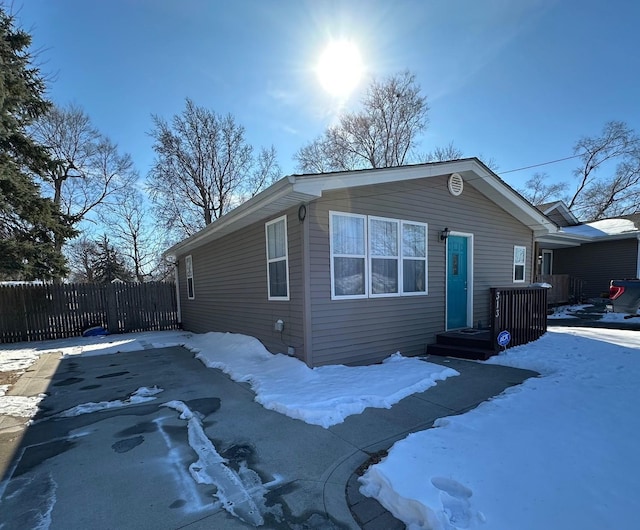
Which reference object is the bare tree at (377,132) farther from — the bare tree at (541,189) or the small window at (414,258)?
the small window at (414,258)

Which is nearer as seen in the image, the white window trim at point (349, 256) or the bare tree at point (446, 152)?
the white window trim at point (349, 256)

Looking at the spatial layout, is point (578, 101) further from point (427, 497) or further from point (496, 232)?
point (427, 497)

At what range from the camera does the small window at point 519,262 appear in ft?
28.7

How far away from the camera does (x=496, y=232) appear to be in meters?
8.18

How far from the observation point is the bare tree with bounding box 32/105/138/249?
1714 cm

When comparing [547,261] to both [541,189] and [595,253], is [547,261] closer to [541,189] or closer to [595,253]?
[595,253]

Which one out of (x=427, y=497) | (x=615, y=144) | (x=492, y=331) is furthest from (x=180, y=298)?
(x=615, y=144)

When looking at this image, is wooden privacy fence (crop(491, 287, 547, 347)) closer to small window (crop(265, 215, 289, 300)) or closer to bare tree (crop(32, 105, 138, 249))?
small window (crop(265, 215, 289, 300))

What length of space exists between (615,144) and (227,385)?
32402mm

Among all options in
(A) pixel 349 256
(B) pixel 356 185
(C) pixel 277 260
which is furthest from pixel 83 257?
(B) pixel 356 185

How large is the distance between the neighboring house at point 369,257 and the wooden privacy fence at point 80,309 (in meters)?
5.14

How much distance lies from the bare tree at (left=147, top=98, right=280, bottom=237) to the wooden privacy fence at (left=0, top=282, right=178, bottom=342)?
9544mm

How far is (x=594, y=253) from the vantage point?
1381cm

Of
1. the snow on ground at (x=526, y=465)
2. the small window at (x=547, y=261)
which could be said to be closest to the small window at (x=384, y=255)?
the snow on ground at (x=526, y=465)
